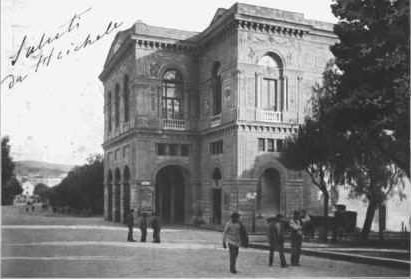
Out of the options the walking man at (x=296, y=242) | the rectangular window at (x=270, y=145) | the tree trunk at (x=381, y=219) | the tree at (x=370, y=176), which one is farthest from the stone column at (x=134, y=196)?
the walking man at (x=296, y=242)

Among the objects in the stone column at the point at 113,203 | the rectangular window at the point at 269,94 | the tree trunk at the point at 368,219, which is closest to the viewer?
the tree trunk at the point at 368,219

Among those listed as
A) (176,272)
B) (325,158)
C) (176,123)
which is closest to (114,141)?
(176,123)

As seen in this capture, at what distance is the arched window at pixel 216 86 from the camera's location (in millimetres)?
24625

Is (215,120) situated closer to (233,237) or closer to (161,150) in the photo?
(161,150)

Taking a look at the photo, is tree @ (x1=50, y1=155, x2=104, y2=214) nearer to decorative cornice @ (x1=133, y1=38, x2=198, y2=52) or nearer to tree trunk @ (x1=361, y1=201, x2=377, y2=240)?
decorative cornice @ (x1=133, y1=38, x2=198, y2=52)

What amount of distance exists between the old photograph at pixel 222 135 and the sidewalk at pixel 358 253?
88 mm

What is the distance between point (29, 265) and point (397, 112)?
10.2 metres

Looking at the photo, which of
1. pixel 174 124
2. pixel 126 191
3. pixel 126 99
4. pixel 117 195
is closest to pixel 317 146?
pixel 174 124

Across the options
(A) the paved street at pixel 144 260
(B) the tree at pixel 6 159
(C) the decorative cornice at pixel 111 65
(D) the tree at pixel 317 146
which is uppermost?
(C) the decorative cornice at pixel 111 65

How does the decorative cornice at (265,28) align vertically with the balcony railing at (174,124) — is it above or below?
above

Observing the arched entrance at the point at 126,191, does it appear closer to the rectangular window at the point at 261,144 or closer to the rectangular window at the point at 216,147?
the rectangular window at the point at 216,147

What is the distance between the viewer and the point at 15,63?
11.1m

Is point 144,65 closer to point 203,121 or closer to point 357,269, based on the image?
point 203,121

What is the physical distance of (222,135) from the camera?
2555 centimetres
